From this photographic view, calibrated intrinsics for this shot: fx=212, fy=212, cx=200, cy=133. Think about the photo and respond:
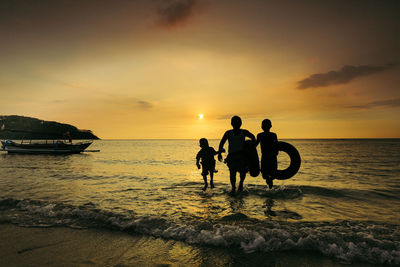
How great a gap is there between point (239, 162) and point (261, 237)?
3740 mm

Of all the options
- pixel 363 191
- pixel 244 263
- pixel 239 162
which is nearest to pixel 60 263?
pixel 244 263

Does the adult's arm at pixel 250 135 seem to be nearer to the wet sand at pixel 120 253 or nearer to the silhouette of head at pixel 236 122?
the silhouette of head at pixel 236 122

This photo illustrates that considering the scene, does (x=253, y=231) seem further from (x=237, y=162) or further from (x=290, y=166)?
(x=237, y=162)

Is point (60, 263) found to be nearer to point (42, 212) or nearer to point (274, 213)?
point (42, 212)

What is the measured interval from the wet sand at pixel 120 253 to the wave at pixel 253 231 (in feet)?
0.86

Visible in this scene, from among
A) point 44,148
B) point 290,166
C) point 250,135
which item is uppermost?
point 250,135

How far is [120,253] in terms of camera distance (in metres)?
3.83

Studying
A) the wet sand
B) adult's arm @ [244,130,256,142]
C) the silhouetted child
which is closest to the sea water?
the wet sand

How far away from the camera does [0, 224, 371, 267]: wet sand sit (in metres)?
3.48

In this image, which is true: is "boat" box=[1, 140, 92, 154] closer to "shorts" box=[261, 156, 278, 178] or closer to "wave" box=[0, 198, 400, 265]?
"wave" box=[0, 198, 400, 265]

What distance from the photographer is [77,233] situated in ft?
15.6

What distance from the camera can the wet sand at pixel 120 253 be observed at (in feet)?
11.4

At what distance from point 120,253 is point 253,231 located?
8.73 feet

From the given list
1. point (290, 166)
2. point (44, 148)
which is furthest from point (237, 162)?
point (44, 148)
